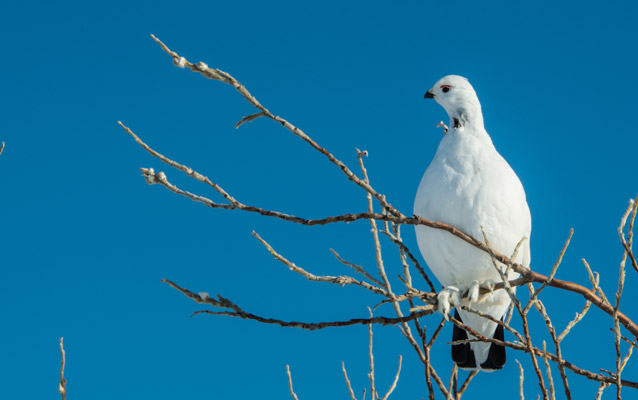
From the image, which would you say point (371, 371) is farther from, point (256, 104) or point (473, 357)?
point (256, 104)

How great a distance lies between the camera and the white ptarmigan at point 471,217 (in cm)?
353

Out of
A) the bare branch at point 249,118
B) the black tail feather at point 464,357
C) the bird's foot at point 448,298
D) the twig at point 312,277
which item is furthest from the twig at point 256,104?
the black tail feather at point 464,357

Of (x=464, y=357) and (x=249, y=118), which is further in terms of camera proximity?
(x=464, y=357)

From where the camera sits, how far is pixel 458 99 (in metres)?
4.06

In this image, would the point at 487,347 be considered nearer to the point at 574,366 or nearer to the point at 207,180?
the point at 574,366

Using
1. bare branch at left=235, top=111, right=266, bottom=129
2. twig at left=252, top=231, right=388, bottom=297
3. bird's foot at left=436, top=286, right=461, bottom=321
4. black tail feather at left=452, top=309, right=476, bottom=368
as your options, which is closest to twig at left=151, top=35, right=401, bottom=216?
bare branch at left=235, top=111, right=266, bottom=129

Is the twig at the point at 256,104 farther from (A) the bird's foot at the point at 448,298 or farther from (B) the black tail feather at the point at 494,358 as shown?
(B) the black tail feather at the point at 494,358

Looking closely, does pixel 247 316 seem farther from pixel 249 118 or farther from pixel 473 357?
pixel 473 357

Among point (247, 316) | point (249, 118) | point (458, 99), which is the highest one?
point (458, 99)

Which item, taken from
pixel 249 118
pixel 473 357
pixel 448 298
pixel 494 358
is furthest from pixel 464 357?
pixel 249 118

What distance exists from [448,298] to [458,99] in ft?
4.10

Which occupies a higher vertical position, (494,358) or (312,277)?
(494,358)

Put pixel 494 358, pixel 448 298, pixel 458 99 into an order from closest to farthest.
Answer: pixel 448 298 → pixel 494 358 → pixel 458 99

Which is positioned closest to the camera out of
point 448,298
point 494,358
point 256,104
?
point 256,104
